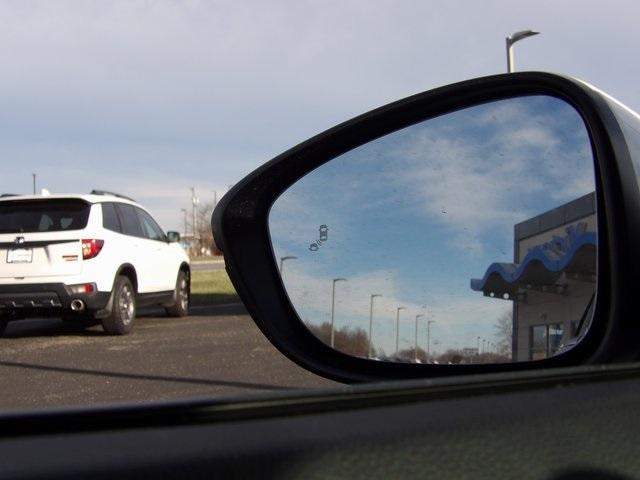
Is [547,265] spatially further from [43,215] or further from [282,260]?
[43,215]

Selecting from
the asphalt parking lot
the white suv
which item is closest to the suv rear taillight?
the white suv

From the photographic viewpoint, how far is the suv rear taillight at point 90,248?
1034 cm

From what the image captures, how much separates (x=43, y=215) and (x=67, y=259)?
0.72 metres

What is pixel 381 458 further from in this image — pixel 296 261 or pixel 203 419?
pixel 296 261

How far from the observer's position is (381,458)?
2.89 feet

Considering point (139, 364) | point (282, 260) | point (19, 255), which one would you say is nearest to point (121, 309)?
point (19, 255)

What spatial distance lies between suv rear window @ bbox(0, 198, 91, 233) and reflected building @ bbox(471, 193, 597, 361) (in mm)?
9391

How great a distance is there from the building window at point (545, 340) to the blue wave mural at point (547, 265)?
0.33 ft

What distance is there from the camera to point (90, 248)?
34.1ft

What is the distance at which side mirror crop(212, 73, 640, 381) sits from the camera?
5.33 feet

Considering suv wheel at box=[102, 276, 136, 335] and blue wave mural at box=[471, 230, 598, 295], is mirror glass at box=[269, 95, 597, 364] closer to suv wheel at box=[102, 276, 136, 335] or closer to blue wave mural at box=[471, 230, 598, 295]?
blue wave mural at box=[471, 230, 598, 295]

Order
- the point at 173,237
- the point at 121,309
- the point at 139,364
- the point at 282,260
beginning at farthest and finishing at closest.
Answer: the point at 173,237, the point at 121,309, the point at 139,364, the point at 282,260

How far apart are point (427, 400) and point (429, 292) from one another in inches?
37.4

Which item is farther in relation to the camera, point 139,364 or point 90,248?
point 90,248
